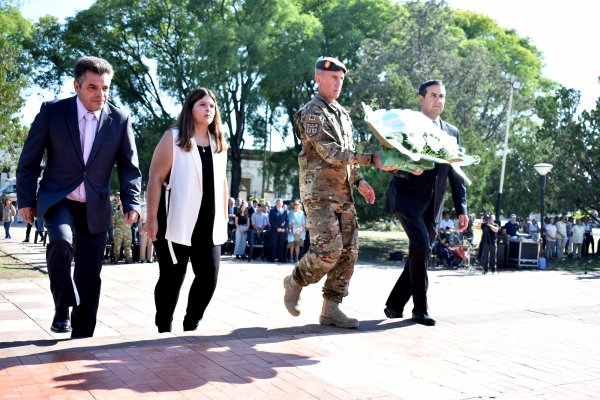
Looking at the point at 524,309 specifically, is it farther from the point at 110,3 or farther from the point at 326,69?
the point at 110,3

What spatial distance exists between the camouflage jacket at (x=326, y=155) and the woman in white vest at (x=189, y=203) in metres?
0.69

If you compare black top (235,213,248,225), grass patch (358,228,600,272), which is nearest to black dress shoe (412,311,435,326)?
black top (235,213,248,225)

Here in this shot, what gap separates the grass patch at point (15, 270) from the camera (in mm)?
10556

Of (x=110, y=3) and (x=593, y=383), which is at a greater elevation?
(x=110, y=3)

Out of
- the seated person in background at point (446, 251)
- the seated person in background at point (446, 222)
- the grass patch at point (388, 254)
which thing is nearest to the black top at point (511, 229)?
the grass patch at point (388, 254)

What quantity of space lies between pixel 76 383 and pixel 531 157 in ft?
99.4

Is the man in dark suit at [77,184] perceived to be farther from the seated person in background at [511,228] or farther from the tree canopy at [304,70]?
the tree canopy at [304,70]

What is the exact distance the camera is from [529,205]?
3086cm

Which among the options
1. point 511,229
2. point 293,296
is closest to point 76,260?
point 293,296

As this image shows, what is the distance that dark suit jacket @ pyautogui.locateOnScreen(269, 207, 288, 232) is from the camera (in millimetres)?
20109

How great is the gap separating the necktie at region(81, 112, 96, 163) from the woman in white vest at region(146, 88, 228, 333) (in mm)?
548

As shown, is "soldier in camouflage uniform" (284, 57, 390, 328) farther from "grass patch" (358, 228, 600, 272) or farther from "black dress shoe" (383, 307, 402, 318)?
"grass patch" (358, 228, 600, 272)

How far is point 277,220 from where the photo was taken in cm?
2025

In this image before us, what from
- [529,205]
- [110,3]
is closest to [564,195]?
[529,205]
